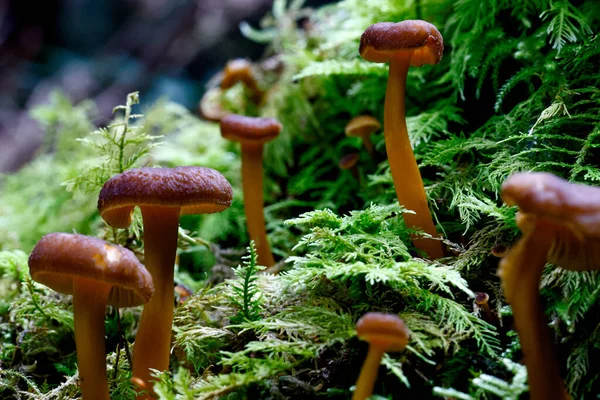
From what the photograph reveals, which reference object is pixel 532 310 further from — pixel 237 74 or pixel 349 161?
pixel 237 74

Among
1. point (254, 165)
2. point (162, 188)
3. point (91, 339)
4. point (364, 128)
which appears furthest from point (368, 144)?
point (91, 339)

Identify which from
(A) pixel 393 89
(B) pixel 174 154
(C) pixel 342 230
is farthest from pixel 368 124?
(B) pixel 174 154

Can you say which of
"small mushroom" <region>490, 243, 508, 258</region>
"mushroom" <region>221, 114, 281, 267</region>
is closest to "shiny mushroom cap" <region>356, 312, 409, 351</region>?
"small mushroom" <region>490, 243, 508, 258</region>

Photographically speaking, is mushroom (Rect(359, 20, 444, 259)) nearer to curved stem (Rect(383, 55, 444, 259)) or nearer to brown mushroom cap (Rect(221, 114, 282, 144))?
curved stem (Rect(383, 55, 444, 259))

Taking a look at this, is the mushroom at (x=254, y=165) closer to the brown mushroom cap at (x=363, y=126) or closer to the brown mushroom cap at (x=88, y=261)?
the brown mushroom cap at (x=363, y=126)

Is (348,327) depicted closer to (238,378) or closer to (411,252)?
(238,378)

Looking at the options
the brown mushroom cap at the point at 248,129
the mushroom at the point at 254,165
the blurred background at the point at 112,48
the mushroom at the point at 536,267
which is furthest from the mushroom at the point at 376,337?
the blurred background at the point at 112,48
